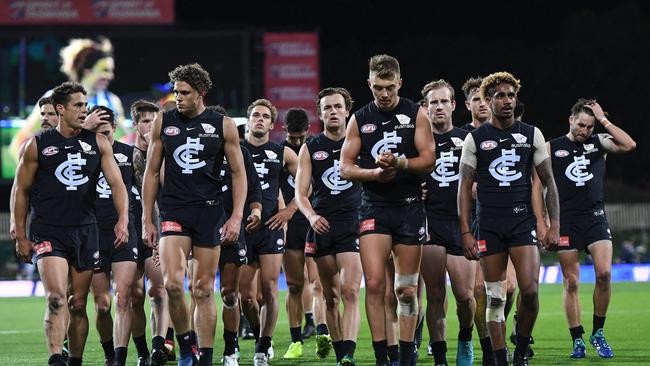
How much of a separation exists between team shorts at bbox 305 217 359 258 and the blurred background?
18257mm

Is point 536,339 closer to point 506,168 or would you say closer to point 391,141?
point 506,168

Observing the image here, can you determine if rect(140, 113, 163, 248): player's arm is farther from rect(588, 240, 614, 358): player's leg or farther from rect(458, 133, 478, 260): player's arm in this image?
rect(588, 240, 614, 358): player's leg

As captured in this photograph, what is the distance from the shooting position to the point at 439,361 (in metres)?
11.0

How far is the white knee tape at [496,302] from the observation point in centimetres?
1061

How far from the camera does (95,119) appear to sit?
11930mm

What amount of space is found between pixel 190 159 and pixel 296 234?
11.6ft

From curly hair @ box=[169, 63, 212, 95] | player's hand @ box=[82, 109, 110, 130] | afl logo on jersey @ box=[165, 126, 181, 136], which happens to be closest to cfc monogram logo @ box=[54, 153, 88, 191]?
afl logo on jersey @ box=[165, 126, 181, 136]

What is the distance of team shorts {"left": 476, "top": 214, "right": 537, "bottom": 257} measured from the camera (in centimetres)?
1066

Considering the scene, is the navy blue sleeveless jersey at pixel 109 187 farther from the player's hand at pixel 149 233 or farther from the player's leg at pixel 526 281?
the player's leg at pixel 526 281

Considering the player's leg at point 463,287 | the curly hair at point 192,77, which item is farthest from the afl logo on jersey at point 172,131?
the player's leg at point 463,287

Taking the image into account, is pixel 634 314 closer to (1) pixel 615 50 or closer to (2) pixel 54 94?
(2) pixel 54 94

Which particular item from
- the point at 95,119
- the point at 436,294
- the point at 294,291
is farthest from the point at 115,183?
the point at 294,291

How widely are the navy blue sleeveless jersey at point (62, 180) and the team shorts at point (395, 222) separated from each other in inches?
94.4

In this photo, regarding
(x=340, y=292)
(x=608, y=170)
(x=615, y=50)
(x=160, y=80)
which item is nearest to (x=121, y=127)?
(x=160, y=80)
